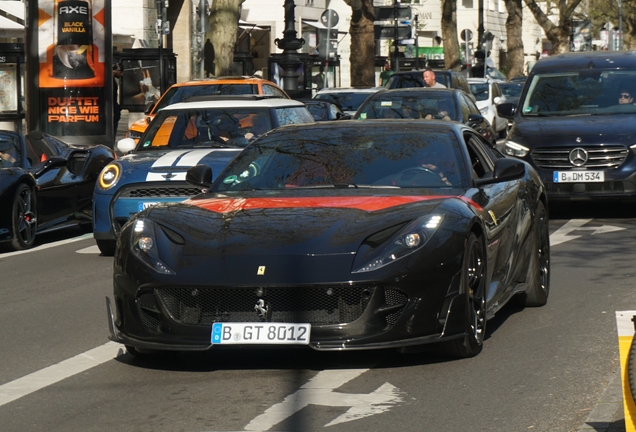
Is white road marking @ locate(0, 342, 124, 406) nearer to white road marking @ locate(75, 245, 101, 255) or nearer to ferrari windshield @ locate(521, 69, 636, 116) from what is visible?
white road marking @ locate(75, 245, 101, 255)

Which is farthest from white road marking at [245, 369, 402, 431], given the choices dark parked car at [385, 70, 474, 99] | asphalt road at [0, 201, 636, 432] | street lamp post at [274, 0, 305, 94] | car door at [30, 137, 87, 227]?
street lamp post at [274, 0, 305, 94]

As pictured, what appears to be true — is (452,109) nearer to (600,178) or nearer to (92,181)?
(600,178)

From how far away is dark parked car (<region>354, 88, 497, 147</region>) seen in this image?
66.0 ft

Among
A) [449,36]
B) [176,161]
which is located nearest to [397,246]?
[176,161]

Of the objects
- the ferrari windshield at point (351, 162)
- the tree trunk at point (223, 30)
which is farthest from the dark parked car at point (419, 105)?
the ferrari windshield at point (351, 162)

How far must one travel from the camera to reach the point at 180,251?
277 inches

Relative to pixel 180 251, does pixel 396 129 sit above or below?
above

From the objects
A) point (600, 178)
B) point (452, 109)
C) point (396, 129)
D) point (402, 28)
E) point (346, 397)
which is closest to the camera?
point (346, 397)

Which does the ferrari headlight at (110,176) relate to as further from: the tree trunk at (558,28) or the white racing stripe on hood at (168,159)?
the tree trunk at (558,28)

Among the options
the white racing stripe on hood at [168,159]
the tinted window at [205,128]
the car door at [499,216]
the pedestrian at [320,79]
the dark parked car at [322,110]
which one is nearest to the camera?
the car door at [499,216]

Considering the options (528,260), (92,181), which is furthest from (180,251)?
(92,181)

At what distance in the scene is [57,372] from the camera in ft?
24.0

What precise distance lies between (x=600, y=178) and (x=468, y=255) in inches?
337

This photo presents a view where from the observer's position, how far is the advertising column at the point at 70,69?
22875mm
